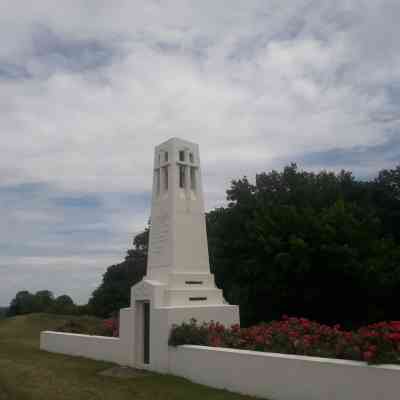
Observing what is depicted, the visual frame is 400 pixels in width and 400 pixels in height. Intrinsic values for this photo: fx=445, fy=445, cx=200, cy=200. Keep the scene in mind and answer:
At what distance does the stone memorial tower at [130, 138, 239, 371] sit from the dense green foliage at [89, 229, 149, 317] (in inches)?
959

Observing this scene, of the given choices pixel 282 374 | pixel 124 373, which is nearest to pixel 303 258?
pixel 124 373

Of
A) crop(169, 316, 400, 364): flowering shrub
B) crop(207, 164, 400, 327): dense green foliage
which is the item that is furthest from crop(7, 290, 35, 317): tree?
crop(169, 316, 400, 364): flowering shrub

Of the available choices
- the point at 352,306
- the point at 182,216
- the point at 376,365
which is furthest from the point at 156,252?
the point at 352,306

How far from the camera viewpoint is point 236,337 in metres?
10.6

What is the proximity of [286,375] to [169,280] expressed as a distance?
16.7ft

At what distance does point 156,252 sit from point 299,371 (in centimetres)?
657

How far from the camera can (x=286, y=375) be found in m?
7.88

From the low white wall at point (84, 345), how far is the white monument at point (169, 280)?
29 millimetres

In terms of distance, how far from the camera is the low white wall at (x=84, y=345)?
42.8 feet

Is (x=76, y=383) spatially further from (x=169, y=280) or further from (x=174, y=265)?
(x=174, y=265)

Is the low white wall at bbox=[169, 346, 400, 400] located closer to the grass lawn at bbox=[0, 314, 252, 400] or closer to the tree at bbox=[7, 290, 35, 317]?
the grass lawn at bbox=[0, 314, 252, 400]

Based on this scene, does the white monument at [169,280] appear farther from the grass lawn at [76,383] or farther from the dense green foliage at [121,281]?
the dense green foliage at [121,281]

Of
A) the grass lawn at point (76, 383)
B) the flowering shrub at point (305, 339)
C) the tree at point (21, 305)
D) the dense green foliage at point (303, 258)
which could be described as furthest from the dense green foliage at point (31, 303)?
the flowering shrub at point (305, 339)

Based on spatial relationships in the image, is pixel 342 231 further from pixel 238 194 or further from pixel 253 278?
pixel 238 194
